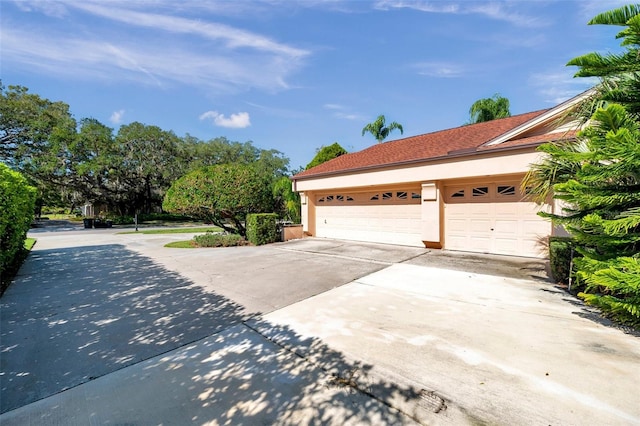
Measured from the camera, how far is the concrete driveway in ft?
7.57

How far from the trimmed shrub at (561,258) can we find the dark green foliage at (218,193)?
1061cm

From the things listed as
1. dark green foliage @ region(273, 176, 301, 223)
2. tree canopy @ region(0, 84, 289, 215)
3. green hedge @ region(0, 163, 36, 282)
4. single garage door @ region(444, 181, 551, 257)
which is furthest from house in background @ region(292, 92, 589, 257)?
green hedge @ region(0, 163, 36, 282)

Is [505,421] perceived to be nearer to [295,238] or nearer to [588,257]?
[588,257]

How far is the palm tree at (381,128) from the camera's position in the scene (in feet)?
73.3

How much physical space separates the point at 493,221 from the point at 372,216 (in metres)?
4.76

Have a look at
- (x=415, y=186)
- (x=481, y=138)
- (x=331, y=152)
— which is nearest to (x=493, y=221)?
(x=415, y=186)

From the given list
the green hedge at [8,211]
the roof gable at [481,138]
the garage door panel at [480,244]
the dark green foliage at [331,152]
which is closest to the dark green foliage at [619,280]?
the roof gable at [481,138]

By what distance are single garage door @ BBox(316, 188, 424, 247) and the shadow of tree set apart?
26.7 feet

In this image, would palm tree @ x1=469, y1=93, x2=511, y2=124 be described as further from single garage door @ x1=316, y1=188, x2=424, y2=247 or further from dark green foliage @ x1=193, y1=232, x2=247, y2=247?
dark green foliage @ x1=193, y1=232, x2=247, y2=247

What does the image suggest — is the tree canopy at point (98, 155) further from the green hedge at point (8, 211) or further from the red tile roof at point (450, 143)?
the green hedge at point (8, 211)

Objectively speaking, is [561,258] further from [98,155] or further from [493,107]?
[98,155]

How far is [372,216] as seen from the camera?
12289 millimetres

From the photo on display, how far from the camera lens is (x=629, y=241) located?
3447 mm

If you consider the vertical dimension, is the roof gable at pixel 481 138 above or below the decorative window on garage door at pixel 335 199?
above
